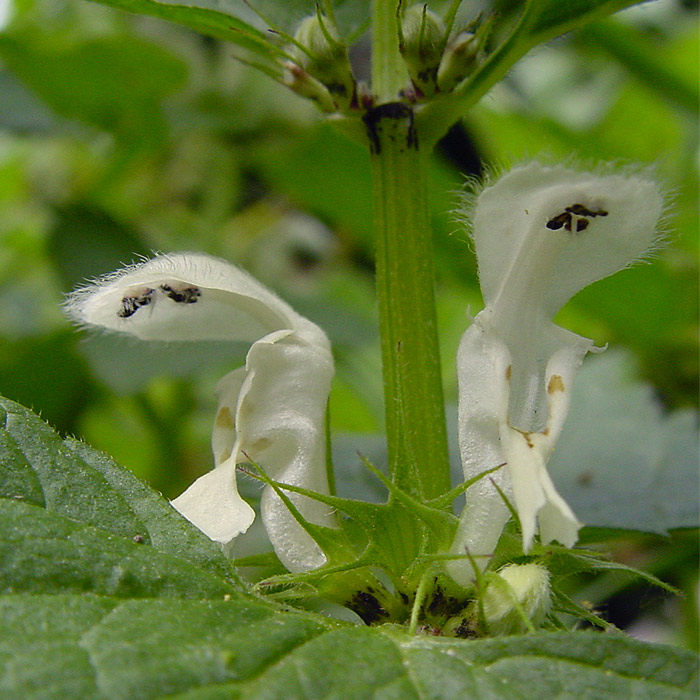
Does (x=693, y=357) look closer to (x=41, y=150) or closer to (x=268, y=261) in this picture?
(x=268, y=261)

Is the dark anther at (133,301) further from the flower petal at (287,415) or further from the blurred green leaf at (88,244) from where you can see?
the blurred green leaf at (88,244)

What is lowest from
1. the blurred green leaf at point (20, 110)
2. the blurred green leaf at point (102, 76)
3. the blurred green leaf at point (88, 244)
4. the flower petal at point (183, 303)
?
the flower petal at point (183, 303)

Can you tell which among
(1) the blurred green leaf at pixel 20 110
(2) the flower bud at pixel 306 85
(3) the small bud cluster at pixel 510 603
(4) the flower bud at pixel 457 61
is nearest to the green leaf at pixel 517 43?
(4) the flower bud at pixel 457 61

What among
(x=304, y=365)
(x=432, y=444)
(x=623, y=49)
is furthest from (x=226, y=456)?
(x=623, y=49)

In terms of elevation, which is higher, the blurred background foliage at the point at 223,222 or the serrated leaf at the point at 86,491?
the blurred background foliage at the point at 223,222

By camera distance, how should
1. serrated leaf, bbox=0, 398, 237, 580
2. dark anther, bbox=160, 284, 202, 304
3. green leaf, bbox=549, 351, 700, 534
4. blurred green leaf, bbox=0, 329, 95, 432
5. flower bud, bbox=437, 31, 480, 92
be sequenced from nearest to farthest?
serrated leaf, bbox=0, 398, 237, 580 → flower bud, bbox=437, 31, 480, 92 → dark anther, bbox=160, 284, 202, 304 → green leaf, bbox=549, 351, 700, 534 → blurred green leaf, bbox=0, 329, 95, 432

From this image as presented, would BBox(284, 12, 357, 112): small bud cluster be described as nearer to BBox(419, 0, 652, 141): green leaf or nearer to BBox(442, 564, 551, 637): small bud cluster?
BBox(419, 0, 652, 141): green leaf

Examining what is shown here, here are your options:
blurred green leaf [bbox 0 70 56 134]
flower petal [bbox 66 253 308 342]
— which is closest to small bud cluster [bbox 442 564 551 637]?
flower petal [bbox 66 253 308 342]
